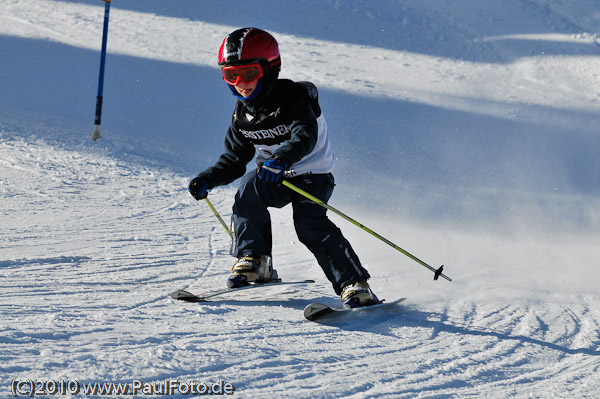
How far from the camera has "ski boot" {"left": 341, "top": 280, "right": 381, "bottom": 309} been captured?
3594 millimetres

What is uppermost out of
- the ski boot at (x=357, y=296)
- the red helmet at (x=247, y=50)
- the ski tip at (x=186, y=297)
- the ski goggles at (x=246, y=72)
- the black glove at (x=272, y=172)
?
the red helmet at (x=247, y=50)

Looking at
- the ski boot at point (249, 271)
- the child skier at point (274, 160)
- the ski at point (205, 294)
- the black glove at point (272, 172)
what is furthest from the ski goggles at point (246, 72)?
the ski at point (205, 294)

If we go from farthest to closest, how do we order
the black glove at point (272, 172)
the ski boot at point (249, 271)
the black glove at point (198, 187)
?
the ski boot at point (249, 271) < the black glove at point (198, 187) < the black glove at point (272, 172)

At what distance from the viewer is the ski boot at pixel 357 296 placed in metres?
3.59

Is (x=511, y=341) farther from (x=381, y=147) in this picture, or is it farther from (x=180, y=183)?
(x=381, y=147)

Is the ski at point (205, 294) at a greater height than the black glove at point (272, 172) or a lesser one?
lesser

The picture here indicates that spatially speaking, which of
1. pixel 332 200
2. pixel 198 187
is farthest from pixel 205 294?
pixel 332 200

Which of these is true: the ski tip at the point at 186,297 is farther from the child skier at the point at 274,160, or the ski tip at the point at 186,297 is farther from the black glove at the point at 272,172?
the black glove at the point at 272,172

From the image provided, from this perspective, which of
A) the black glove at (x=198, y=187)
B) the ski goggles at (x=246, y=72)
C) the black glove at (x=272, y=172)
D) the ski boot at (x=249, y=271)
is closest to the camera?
the black glove at (x=272, y=172)

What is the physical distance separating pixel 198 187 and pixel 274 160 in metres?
0.57

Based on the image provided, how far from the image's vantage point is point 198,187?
3.71 meters

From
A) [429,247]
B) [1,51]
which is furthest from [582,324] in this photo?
[1,51]

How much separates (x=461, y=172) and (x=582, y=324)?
4194 millimetres

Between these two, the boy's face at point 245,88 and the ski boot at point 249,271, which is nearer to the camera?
the boy's face at point 245,88
